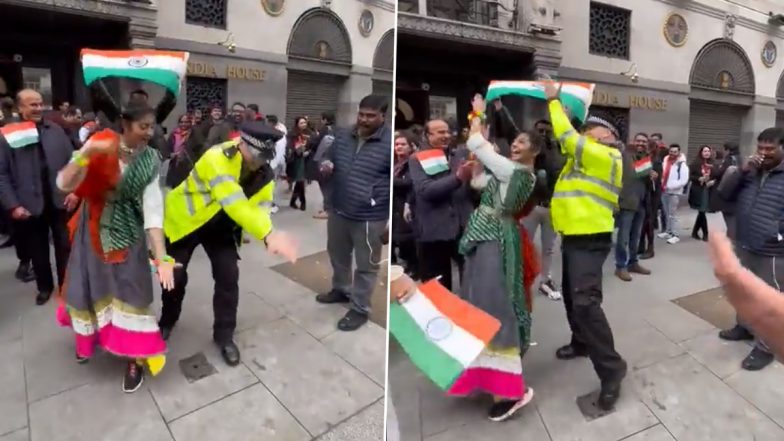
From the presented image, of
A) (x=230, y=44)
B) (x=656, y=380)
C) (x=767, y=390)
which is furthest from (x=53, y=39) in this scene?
(x=767, y=390)

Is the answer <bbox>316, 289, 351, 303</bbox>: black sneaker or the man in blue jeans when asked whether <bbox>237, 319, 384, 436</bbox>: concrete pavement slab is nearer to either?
<bbox>316, 289, 351, 303</bbox>: black sneaker

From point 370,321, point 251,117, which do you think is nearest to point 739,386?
point 370,321

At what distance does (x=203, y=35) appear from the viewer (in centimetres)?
75

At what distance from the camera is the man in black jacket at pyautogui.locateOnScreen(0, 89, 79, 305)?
66 centimetres

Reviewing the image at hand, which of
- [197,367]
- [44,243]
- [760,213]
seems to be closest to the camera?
[760,213]

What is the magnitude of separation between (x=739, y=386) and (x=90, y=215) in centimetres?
85

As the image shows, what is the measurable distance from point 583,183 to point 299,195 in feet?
1.33

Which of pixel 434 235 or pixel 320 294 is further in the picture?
pixel 320 294

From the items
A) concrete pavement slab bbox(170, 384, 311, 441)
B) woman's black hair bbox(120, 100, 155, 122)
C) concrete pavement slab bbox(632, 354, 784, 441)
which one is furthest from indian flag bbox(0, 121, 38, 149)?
concrete pavement slab bbox(632, 354, 784, 441)

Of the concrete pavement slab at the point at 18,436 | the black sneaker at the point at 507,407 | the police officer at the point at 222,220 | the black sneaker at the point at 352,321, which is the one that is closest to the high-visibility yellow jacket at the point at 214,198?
the police officer at the point at 222,220

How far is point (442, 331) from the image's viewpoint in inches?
30.0

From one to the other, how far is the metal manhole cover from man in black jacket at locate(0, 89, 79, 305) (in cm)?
23

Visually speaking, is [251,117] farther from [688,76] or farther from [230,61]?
[688,76]

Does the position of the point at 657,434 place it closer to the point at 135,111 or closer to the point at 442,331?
the point at 442,331
